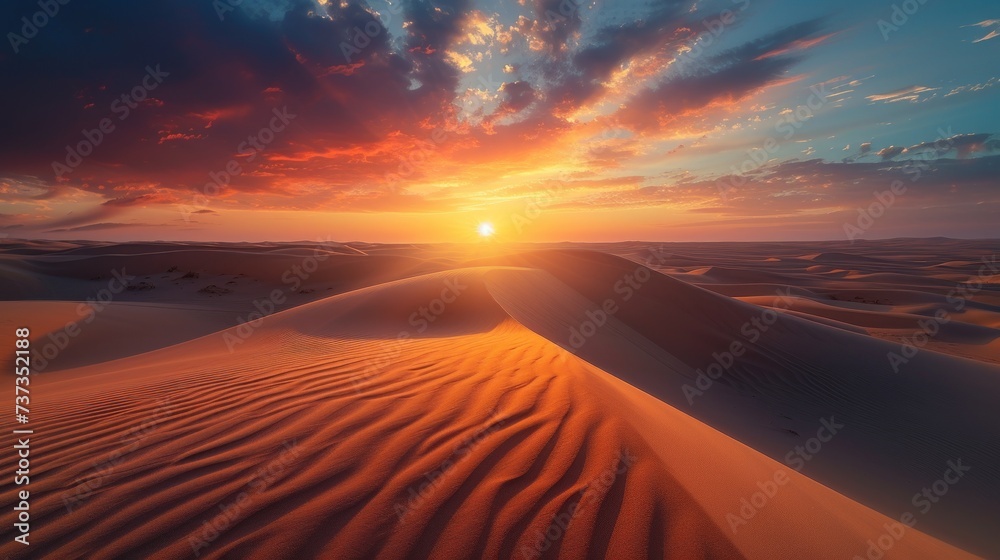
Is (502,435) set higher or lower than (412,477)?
lower

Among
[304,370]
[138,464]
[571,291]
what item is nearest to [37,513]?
[138,464]

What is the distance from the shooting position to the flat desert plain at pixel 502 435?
1961 mm

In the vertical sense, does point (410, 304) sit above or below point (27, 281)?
below

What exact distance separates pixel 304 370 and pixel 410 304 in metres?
5.10

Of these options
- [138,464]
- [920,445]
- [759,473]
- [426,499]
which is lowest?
[920,445]

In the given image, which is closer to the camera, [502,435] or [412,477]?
[412,477]

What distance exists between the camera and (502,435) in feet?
9.30

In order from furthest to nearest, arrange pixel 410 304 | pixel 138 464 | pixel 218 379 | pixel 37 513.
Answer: pixel 410 304 → pixel 218 379 → pixel 138 464 → pixel 37 513

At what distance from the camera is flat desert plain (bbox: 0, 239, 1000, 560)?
1.96 metres

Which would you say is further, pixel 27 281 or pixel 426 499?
pixel 27 281

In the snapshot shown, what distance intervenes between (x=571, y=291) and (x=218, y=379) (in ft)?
33.2

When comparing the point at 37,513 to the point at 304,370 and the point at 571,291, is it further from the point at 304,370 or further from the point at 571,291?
the point at 571,291

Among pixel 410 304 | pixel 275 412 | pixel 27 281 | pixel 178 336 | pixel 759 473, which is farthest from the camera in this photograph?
pixel 27 281

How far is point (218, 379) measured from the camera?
4.64 metres
